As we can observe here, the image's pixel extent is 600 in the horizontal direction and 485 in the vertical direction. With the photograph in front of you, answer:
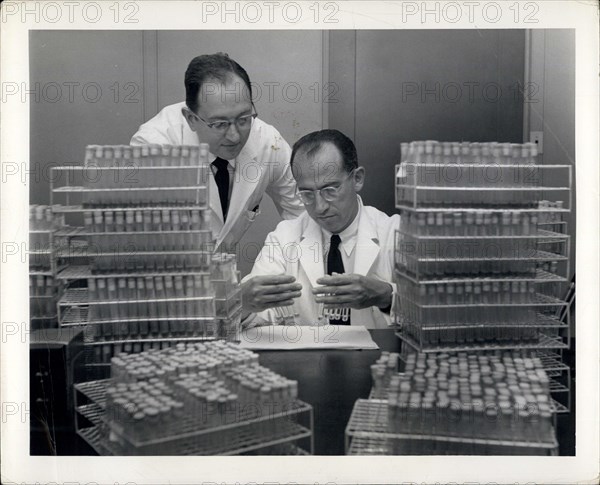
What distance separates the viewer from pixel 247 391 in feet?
7.45

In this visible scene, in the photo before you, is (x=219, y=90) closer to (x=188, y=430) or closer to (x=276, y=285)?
(x=276, y=285)

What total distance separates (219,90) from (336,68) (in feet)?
1.59

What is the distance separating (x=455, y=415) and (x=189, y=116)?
154 centimetres

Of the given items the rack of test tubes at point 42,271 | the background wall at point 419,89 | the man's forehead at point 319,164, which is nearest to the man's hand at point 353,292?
the background wall at point 419,89

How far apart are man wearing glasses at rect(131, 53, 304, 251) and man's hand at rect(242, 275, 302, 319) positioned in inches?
7.6

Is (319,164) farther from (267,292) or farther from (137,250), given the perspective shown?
(137,250)

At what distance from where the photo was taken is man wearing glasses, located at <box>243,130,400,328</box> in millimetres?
2822

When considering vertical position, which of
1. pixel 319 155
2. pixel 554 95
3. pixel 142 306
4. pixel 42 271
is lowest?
pixel 142 306

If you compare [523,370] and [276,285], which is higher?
[276,285]

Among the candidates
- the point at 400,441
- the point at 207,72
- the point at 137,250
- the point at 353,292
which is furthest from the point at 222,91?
the point at 400,441

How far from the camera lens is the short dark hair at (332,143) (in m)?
2.81

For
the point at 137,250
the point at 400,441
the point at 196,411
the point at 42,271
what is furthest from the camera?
the point at 42,271

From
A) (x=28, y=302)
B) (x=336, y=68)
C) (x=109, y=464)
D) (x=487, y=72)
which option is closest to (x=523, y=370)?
→ (x=487, y=72)

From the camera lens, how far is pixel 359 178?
2.82 meters
